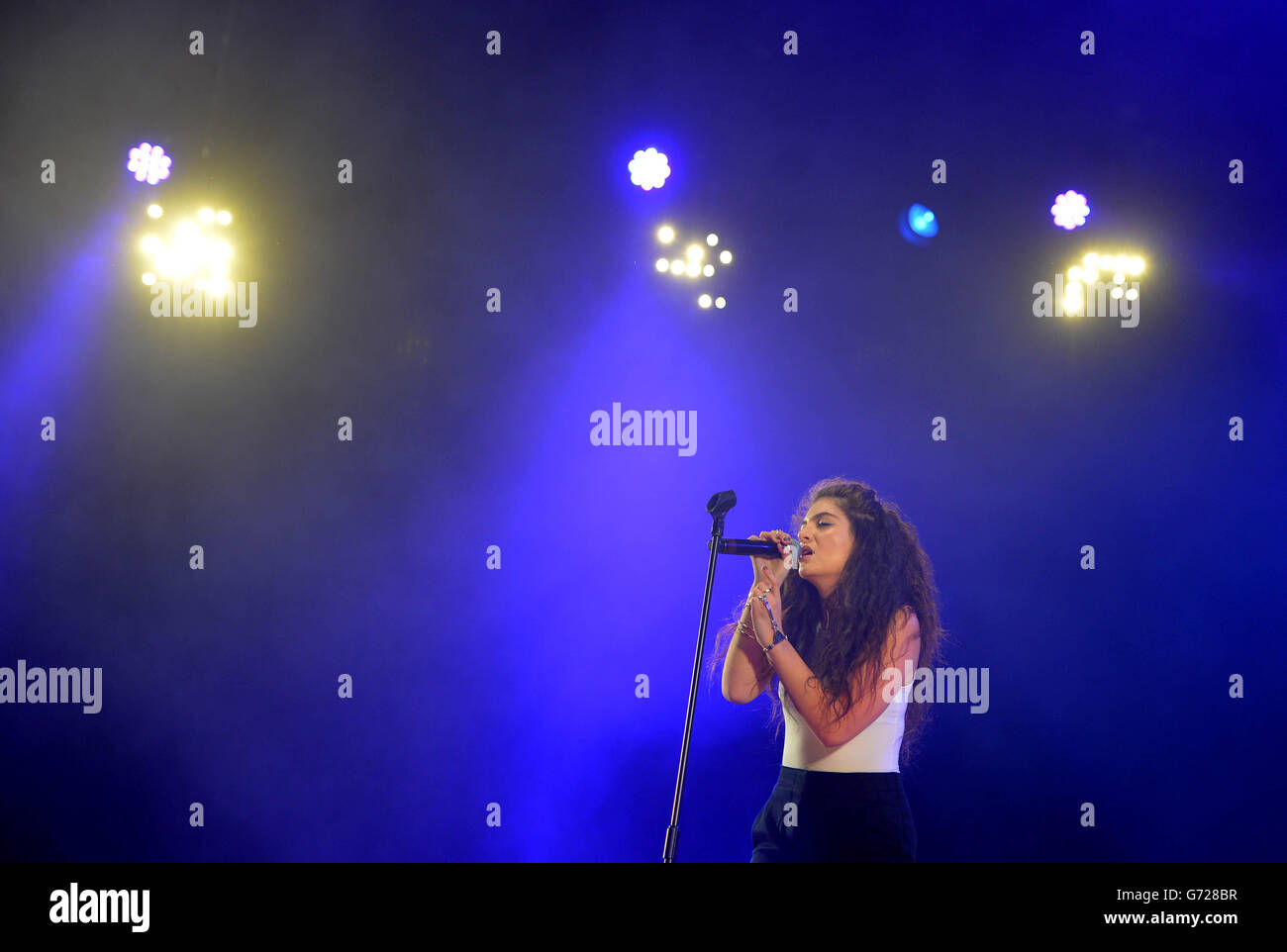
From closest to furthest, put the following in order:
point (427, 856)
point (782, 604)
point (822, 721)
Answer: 1. point (822, 721)
2. point (782, 604)
3. point (427, 856)

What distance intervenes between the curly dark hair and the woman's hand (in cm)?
12

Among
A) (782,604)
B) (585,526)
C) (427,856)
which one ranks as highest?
(585,526)

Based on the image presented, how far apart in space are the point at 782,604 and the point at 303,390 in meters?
1.96

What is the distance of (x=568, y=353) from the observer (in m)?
3.79

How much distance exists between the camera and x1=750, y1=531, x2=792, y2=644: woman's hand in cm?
315

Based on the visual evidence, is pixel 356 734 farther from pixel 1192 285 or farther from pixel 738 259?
pixel 1192 285

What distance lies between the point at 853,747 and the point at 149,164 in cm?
333

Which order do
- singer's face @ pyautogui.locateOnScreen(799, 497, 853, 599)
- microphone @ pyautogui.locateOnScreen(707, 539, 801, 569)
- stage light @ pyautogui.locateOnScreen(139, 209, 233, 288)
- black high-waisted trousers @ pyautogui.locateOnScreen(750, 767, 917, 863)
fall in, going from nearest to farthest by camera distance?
black high-waisted trousers @ pyautogui.locateOnScreen(750, 767, 917, 863), microphone @ pyautogui.locateOnScreen(707, 539, 801, 569), singer's face @ pyautogui.locateOnScreen(799, 497, 853, 599), stage light @ pyautogui.locateOnScreen(139, 209, 233, 288)

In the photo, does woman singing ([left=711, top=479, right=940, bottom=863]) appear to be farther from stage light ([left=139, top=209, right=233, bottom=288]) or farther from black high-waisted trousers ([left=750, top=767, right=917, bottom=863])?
Result: stage light ([left=139, top=209, right=233, bottom=288])

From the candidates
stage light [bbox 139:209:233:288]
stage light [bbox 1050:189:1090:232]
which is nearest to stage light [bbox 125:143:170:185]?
stage light [bbox 139:209:233:288]

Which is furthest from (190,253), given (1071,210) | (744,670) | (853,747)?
(1071,210)

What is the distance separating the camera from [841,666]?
312cm

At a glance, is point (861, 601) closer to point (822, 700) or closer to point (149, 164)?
point (822, 700)

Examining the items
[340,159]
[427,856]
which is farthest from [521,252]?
[427,856]
